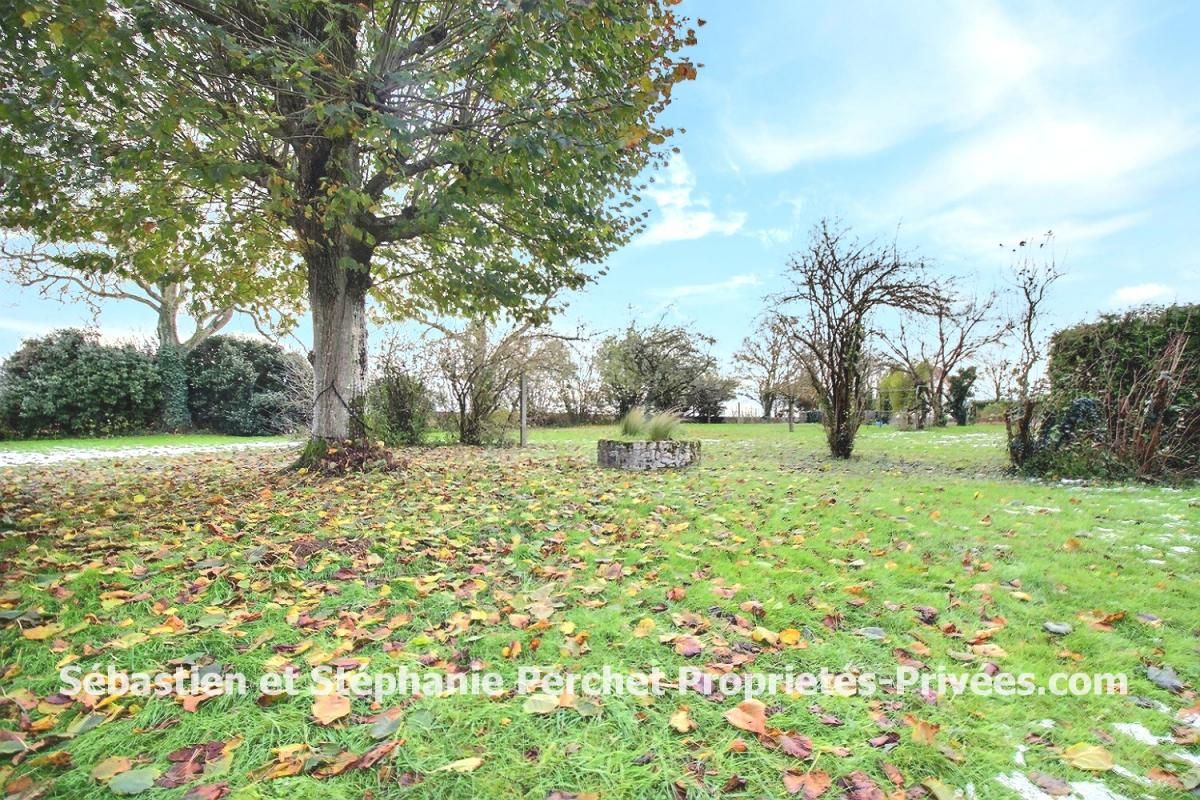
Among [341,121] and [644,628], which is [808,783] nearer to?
[644,628]

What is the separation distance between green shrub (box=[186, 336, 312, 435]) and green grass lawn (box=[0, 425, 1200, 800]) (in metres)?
12.3

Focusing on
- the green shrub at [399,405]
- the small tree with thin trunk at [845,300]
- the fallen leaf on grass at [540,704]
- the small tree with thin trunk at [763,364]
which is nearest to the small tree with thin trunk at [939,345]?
the small tree with thin trunk at [763,364]

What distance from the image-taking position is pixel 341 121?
166 inches

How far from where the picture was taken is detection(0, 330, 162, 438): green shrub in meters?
13.7

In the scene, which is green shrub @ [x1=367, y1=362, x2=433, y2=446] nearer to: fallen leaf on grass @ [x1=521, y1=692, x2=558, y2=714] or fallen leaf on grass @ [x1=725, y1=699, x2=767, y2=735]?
fallen leaf on grass @ [x1=521, y1=692, x2=558, y2=714]

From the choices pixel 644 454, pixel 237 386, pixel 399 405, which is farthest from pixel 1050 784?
pixel 237 386

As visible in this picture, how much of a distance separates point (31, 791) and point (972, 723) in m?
3.27

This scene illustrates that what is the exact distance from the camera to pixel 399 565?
3486 millimetres

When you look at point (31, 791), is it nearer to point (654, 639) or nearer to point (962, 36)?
point (654, 639)

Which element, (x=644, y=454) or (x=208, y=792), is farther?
(x=644, y=454)

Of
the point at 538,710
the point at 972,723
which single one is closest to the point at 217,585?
the point at 538,710

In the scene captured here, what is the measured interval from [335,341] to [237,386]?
42.1 ft

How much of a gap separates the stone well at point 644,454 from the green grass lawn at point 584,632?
252 cm

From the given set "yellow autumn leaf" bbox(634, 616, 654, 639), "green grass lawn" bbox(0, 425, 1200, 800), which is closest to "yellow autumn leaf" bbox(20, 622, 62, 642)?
"green grass lawn" bbox(0, 425, 1200, 800)
